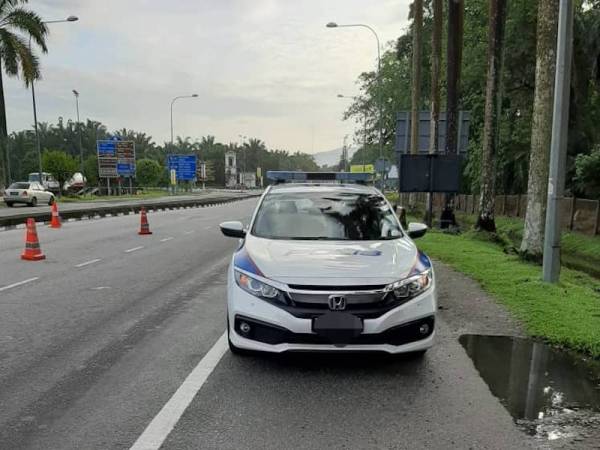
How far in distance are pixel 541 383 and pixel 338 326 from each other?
1.90 m

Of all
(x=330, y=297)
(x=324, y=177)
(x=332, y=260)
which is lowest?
(x=330, y=297)

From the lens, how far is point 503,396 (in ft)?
14.3

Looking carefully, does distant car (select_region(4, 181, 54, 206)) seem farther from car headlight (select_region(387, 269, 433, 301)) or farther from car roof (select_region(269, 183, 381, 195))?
car headlight (select_region(387, 269, 433, 301))

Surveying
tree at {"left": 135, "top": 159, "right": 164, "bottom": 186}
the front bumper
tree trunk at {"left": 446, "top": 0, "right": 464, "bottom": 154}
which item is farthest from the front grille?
tree at {"left": 135, "top": 159, "right": 164, "bottom": 186}

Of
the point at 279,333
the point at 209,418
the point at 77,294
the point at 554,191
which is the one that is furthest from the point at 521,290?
the point at 77,294

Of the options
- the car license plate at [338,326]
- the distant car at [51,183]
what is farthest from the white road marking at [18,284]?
the distant car at [51,183]

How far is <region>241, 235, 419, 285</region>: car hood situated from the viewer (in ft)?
14.3

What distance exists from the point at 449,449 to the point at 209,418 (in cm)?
163

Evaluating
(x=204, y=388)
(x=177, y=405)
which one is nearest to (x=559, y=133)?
(x=204, y=388)

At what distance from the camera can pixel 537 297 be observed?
24.4ft

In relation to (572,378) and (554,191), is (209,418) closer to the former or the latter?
(572,378)

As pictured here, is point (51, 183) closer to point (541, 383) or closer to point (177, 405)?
point (177, 405)

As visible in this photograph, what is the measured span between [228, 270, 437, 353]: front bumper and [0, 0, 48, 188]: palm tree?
33.5 metres

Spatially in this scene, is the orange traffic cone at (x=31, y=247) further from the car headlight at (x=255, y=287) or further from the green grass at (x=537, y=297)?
the green grass at (x=537, y=297)
